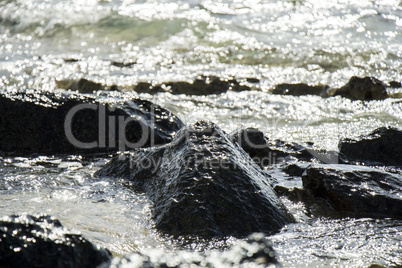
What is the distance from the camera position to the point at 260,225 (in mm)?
2854

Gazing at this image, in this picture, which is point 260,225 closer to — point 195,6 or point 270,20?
point 270,20

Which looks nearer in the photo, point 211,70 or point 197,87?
point 197,87

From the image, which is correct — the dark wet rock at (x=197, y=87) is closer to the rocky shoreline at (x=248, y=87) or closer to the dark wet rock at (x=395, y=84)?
the rocky shoreline at (x=248, y=87)

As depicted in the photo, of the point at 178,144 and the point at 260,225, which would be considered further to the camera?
the point at 178,144

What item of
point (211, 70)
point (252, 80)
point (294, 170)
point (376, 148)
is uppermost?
point (211, 70)

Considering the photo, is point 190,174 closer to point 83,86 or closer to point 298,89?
point 298,89

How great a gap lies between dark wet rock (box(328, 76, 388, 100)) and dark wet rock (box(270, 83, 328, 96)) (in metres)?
0.33

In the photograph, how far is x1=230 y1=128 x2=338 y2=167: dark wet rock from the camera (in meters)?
4.54

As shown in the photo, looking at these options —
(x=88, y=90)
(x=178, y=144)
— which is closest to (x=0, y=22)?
(x=88, y=90)

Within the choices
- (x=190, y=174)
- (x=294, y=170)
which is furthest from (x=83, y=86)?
(x=190, y=174)

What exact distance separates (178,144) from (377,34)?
30.3ft

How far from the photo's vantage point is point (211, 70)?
8773mm

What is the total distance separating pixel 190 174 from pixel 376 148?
230 centimetres

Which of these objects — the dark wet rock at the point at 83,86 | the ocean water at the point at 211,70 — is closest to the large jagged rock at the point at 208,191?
the ocean water at the point at 211,70
